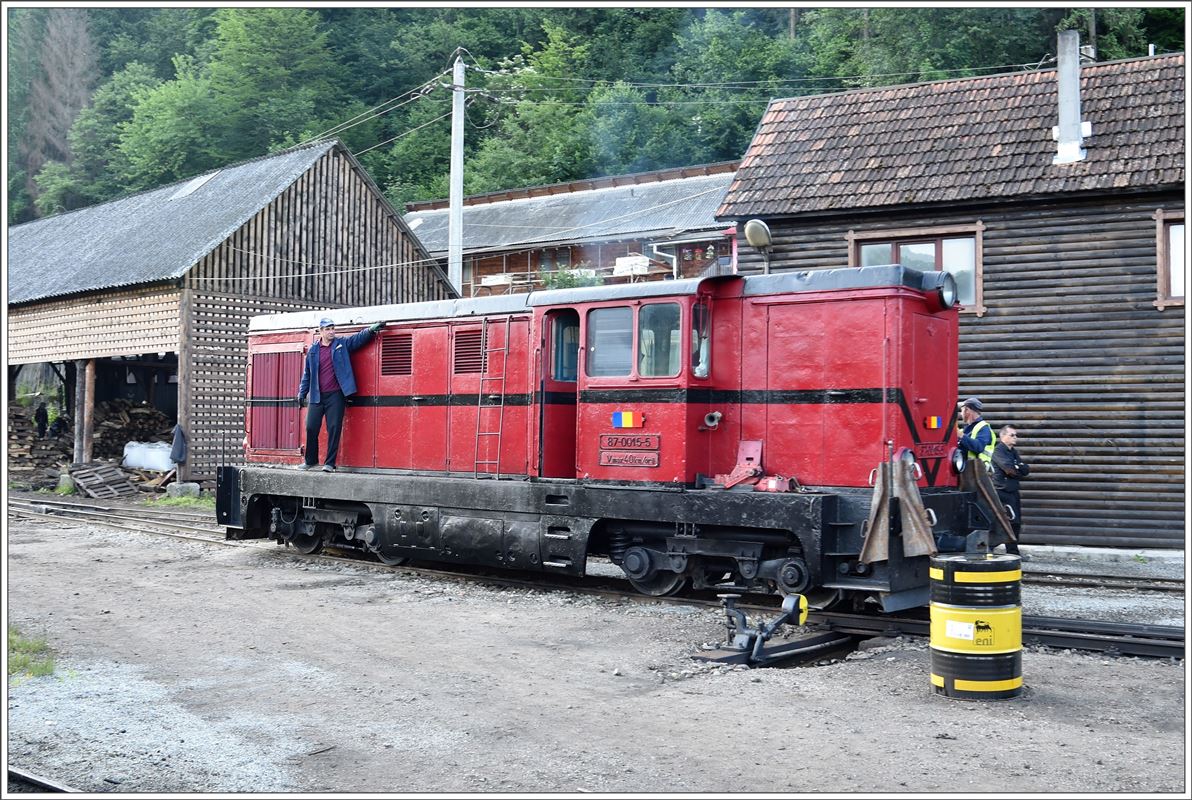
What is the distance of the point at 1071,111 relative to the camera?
50.9 ft

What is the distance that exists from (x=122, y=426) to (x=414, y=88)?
31.1m

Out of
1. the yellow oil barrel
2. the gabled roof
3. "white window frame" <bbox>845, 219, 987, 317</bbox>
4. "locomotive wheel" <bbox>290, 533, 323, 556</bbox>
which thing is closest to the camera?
the yellow oil barrel

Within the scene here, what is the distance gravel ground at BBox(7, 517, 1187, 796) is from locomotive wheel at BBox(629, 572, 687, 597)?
22 cm

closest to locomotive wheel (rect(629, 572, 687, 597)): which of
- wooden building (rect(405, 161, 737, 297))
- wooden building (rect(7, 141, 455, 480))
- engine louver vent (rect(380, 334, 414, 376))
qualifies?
engine louver vent (rect(380, 334, 414, 376))

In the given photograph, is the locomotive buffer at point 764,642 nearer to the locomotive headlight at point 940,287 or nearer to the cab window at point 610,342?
the cab window at point 610,342

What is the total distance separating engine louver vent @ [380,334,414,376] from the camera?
12.8 meters

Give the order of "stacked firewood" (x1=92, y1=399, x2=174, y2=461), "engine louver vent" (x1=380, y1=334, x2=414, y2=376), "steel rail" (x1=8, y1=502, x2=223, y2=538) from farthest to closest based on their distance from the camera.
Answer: "stacked firewood" (x1=92, y1=399, x2=174, y2=461) < "steel rail" (x1=8, y1=502, x2=223, y2=538) < "engine louver vent" (x1=380, y1=334, x2=414, y2=376)

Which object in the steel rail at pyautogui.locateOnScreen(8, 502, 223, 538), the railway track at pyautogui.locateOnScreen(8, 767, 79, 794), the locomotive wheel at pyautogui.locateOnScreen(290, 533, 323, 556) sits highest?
the locomotive wheel at pyautogui.locateOnScreen(290, 533, 323, 556)

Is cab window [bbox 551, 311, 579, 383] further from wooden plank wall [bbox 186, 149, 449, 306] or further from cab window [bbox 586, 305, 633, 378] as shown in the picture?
wooden plank wall [bbox 186, 149, 449, 306]

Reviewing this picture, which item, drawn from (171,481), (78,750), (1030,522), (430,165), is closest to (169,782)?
(78,750)

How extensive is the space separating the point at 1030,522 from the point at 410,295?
16.7m

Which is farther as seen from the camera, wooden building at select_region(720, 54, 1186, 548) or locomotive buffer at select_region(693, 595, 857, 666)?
wooden building at select_region(720, 54, 1186, 548)

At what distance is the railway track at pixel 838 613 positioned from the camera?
852cm

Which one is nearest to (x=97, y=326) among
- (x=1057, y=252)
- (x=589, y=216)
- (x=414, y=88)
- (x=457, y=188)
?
(x=457, y=188)
